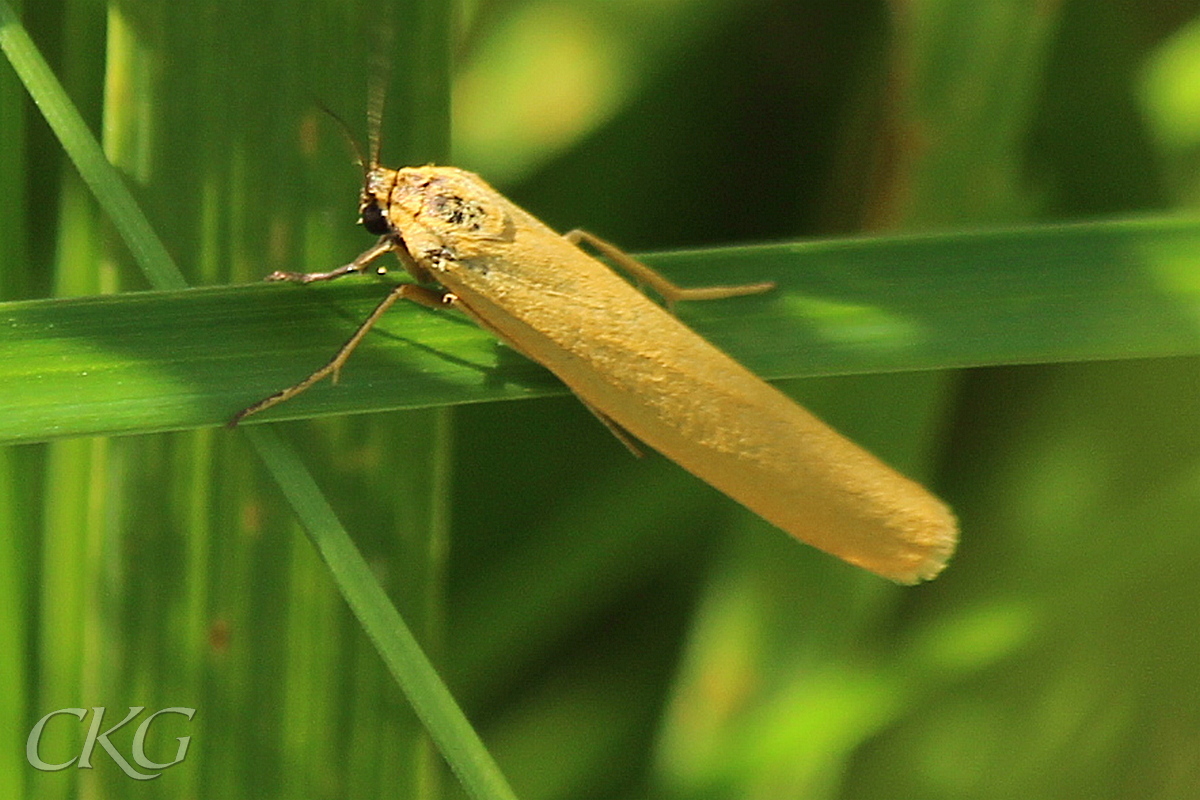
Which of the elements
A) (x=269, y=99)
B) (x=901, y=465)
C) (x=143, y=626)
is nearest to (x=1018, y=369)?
(x=901, y=465)

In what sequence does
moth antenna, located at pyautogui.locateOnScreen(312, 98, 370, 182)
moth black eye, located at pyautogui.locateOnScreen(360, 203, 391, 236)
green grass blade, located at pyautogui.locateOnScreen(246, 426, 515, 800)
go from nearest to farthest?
green grass blade, located at pyautogui.locateOnScreen(246, 426, 515, 800) < moth antenna, located at pyautogui.locateOnScreen(312, 98, 370, 182) < moth black eye, located at pyautogui.locateOnScreen(360, 203, 391, 236)

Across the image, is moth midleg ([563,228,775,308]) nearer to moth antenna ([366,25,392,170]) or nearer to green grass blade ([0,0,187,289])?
moth antenna ([366,25,392,170])

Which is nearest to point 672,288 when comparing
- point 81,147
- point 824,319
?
point 824,319

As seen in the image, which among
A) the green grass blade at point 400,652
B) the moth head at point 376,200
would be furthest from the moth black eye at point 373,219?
the green grass blade at point 400,652

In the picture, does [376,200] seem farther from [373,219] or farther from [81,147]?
[81,147]

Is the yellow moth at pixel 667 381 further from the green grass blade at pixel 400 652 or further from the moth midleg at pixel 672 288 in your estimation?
the green grass blade at pixel 400 652

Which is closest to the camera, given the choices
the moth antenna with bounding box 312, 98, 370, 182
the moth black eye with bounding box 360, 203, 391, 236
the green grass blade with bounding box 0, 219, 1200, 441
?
the green grass blade with bounding box 0, 219, 1200, 441

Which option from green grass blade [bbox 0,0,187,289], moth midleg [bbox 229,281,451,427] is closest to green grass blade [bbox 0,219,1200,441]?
moth midleg [bbox 229,281,451,427]

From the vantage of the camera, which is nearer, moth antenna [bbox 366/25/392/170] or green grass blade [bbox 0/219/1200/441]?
green grass blade [bbox 0/219/1200/441]
